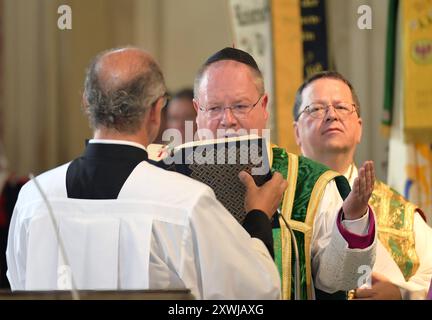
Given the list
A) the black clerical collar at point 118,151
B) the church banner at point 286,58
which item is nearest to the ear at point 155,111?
the black clerical collar at point 118,151

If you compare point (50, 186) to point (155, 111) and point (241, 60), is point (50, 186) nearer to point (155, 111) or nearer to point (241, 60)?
point (155, 111)

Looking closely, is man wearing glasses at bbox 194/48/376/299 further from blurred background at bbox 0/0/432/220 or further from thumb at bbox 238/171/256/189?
blurred background at bbox 0/0/432/220

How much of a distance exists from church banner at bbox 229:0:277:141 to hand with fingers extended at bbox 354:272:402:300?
8.96ft

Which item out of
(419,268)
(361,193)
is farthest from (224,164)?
(419,268)

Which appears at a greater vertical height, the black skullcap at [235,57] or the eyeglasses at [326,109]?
the black skullcap at [235,57]

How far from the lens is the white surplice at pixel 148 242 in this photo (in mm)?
2889

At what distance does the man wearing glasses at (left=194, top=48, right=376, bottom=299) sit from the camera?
3137 mm

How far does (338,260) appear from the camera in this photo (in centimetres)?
317

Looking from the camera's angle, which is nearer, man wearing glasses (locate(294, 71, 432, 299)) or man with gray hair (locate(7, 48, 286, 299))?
man with gray hair (locate(7, 48, 286, 299))

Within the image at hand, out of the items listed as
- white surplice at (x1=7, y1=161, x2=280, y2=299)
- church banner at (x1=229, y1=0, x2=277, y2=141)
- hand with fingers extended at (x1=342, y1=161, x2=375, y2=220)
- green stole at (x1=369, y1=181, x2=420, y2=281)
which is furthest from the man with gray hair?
church banner at (x1=229, y1=0, x2=277, y2=141)

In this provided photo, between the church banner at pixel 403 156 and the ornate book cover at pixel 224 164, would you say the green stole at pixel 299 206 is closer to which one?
the ornate book cover at pixel 224 164

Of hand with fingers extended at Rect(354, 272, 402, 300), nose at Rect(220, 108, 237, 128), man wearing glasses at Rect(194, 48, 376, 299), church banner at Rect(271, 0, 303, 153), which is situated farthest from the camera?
church banner at Rect(271, 0, 303, 153)

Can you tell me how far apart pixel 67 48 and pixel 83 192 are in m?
5.19

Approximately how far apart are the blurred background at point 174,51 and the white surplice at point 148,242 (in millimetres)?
3342
